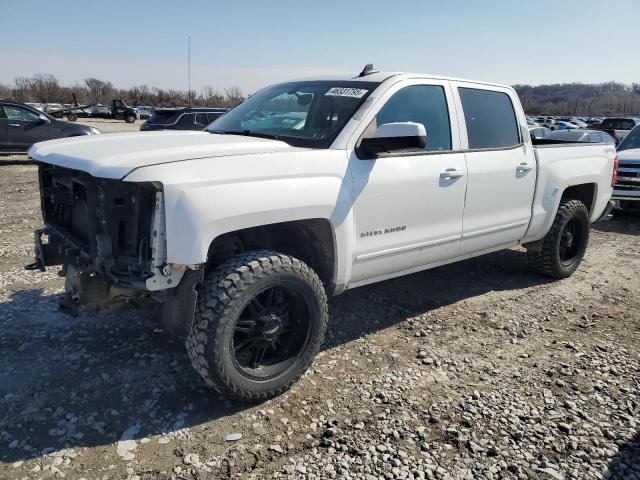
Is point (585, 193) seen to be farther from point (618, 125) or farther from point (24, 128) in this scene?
point (618, 125)

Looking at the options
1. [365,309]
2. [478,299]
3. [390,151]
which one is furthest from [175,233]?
[478,299]

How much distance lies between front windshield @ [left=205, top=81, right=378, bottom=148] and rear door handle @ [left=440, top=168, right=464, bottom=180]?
0.83 metres

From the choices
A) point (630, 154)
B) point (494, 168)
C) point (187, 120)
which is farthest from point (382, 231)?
point (187, 120)

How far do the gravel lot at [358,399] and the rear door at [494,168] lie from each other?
2.41ft

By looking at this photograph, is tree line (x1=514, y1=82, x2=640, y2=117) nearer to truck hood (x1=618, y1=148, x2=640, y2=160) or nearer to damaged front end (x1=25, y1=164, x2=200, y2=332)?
truck hood (x1=618, y1=148, x2=640, y2=160)

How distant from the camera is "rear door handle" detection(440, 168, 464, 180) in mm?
3768

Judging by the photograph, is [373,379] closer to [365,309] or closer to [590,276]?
[365,309]

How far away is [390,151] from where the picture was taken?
3.28 m

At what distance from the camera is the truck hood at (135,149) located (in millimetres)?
2488

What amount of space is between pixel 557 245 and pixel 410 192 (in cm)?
252

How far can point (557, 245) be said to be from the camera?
206 inches

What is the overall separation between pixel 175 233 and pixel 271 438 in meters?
1.21

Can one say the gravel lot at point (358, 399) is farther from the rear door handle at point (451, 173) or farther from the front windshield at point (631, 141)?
the front windshield at point (631, 141)

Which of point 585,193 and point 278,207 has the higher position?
point 278,207
